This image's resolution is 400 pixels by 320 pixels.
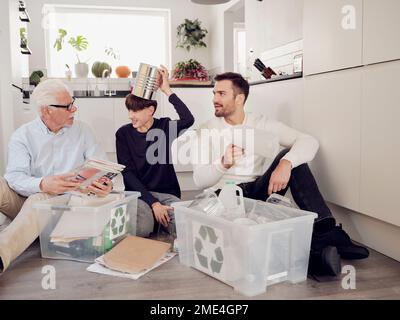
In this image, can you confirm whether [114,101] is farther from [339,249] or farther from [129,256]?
[339,249]

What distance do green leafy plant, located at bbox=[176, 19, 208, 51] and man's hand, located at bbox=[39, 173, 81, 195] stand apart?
351 centimetres

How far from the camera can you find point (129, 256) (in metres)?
1.82

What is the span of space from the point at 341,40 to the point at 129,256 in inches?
54.5

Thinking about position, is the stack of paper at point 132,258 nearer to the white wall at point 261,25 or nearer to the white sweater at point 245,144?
the white sweater at point 245,144

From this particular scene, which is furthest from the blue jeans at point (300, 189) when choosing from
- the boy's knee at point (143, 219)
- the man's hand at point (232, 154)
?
the boy's knee at point (143, 219)

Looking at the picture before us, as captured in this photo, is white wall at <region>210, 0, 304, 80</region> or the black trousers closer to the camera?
the black trousers

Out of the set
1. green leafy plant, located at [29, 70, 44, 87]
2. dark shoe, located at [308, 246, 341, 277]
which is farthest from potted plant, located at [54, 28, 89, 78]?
dark shoe, located at [308, 246, 341, 277]

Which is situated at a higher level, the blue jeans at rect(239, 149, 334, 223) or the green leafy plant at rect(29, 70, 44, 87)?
the green leafy plant at rect(29, 70, 44, 87)

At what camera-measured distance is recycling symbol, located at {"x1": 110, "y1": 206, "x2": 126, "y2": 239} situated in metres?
1.95

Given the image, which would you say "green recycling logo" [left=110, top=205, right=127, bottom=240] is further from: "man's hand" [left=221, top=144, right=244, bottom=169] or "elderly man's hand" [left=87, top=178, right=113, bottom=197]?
"man's hand" [left=221, top=144, right=244, bottom=169]

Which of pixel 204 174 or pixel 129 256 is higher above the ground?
pixel 204 174

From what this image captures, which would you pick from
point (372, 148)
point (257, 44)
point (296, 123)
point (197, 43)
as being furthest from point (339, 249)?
point (197, 43)

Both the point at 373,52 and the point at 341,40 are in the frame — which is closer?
the point at 373,52
